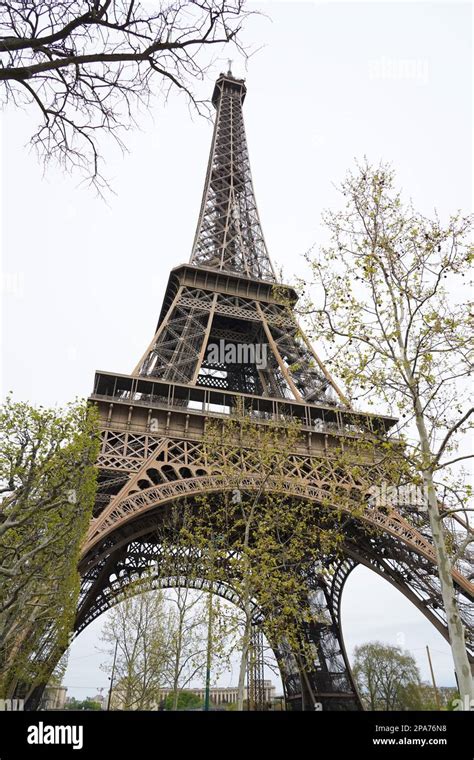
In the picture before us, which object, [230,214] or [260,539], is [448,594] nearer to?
[260,539]

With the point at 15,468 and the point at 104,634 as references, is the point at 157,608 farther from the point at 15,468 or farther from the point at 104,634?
→ the point at 15,468

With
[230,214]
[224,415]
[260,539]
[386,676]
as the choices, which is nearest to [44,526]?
[260,539]

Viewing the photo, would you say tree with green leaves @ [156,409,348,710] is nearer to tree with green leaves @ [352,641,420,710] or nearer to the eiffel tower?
the eiffel tower

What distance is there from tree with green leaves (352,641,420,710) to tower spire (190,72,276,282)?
135 ft

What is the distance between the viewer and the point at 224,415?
74.5 ft

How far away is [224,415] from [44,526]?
985 centimetres

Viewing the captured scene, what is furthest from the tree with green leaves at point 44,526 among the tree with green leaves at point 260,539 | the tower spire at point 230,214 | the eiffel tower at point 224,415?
the tower spire at point 230,214

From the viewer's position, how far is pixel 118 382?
22.9 metres

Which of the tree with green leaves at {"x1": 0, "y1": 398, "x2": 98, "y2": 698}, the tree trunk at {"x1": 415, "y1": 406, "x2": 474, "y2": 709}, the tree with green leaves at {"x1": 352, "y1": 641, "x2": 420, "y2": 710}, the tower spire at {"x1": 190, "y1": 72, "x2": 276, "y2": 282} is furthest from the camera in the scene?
the tree with green leaves at {"x1": 352, "y1": 641, "x2": 420, "y2": 710}

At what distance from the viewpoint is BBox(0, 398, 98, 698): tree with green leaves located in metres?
12.8

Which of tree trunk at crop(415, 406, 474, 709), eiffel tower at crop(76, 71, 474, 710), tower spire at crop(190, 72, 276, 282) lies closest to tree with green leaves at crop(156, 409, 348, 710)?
eiffel tower at crop(76, 71, 474, 710)

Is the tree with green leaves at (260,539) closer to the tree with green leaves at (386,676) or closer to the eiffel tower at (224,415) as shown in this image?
the eiffel tower at (224,415)
